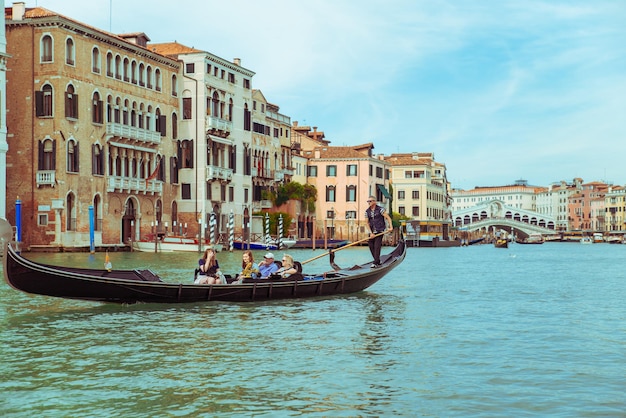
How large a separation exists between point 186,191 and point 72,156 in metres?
8.62

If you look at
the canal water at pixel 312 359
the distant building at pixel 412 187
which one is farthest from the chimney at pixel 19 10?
the distant building at pixel 412 187

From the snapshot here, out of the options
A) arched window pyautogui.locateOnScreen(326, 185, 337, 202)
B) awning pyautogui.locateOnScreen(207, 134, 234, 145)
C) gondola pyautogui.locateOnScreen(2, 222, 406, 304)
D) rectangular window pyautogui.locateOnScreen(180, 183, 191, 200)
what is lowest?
gondola pyautogui.locateOnScreen(2, 222, 406, 304)

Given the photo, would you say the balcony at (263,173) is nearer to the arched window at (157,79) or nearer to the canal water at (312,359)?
the arched window at (157,79)

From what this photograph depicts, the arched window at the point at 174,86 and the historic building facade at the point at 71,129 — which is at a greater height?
the arched window at the point at 174,86

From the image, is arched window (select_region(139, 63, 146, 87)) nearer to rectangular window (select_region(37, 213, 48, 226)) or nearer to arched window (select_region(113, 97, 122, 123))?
arched window (select_region(113, 97, 122, 123))

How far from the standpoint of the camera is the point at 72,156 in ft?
99.5

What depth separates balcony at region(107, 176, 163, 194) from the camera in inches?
1275

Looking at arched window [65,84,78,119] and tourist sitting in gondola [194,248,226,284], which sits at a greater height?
arched window [65,84,78,119]

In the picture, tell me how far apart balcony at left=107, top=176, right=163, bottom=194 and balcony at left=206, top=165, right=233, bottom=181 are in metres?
2.99

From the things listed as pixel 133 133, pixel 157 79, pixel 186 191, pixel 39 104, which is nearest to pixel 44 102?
pixel 39 104

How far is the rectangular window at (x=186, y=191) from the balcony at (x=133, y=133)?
3122 mm

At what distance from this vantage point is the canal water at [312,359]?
6.29 metres

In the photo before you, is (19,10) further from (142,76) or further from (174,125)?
(174,125)

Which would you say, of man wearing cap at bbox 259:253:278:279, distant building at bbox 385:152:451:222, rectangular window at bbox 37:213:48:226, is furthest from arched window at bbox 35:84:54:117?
distant building at bbox 385:152:451:222
